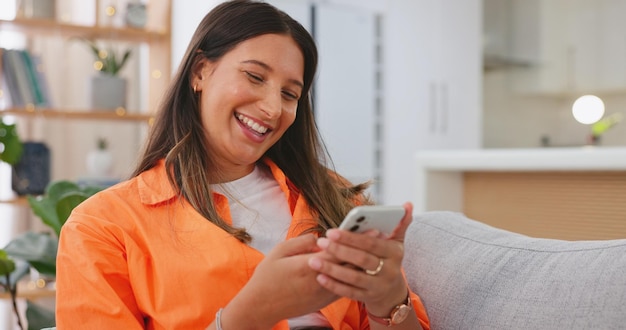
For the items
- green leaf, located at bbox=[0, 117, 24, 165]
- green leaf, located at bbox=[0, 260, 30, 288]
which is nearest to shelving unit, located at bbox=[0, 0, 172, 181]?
green leaf, located at bbox=[0, 117, 24, 165]

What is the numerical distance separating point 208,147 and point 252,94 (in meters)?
0.16

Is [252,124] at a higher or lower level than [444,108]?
lower

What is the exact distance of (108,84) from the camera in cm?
344

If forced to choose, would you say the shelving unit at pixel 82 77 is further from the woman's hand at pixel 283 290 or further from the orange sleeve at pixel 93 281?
the woman's hand at pixel 283 290

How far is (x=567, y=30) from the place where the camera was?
532cm

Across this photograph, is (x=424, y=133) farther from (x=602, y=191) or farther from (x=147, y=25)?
(x=602, y=191)

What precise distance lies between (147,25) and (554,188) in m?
2.32

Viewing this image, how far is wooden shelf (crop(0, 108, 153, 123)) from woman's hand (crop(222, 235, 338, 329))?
2.57 meters

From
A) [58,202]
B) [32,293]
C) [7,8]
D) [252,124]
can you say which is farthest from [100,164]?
[252,124]

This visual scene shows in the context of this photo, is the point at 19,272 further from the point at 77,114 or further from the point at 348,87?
the point at 348,87

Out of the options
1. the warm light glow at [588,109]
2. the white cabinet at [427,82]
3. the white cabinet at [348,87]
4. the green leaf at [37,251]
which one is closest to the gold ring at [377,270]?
the green leaf at [37,251]

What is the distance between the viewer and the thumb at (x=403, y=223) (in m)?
0.89

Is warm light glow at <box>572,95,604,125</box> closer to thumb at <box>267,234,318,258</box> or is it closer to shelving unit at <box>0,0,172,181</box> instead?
shelving unit at <box>0,0,172,181</box>

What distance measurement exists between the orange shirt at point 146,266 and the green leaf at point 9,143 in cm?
198
